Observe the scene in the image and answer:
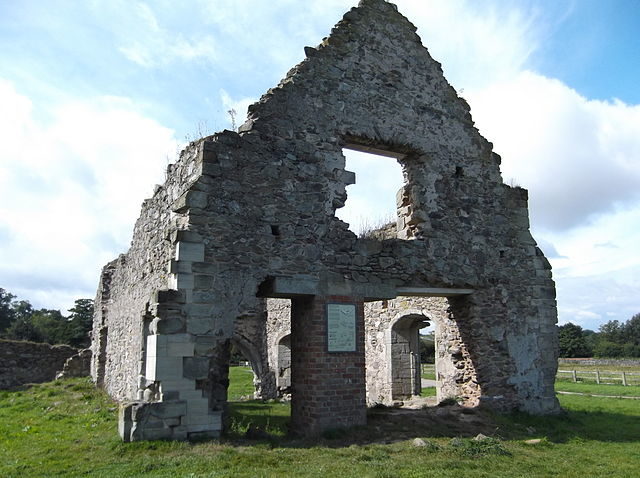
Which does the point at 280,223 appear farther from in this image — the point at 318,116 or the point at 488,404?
the point at 488,404

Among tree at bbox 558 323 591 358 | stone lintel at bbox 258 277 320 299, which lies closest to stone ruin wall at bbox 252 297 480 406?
stone lintel at bbox 258 277 320 299

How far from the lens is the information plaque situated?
8867mm

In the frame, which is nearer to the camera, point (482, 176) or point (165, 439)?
point (165, 439)

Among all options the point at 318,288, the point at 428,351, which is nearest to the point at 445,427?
the point at 318,288

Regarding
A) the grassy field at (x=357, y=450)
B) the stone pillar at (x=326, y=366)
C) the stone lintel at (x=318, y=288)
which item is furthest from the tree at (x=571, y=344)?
the stone pillar at (x=326, y=366)

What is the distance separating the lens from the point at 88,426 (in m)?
9.63

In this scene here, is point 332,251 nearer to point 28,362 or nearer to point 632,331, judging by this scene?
point 28,362

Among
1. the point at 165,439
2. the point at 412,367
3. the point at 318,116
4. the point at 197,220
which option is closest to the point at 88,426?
the point at 165,439

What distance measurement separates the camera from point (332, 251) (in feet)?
30.5

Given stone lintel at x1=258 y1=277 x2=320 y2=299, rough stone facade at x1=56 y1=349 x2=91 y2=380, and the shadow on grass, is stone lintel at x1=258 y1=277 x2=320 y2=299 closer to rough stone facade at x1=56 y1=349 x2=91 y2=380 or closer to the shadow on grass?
the shadow on grass

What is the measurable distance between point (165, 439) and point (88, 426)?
3.17 m

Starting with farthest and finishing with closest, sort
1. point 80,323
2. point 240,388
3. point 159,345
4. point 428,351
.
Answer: point 80,323 < point 428,351 < point 240,388 < point 159,345

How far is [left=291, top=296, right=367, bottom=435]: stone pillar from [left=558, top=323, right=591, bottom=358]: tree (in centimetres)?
5258

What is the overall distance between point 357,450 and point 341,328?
2.21 m
